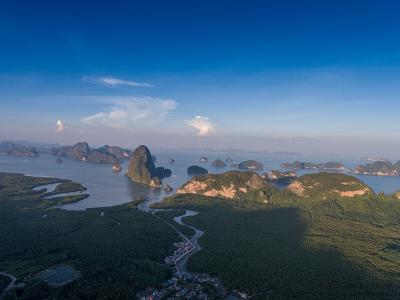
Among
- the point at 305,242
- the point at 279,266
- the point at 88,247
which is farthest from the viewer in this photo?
the point at 305,242

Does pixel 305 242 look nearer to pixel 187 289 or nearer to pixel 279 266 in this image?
pixel 279 266

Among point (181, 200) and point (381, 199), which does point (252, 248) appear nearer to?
point (181, 200)

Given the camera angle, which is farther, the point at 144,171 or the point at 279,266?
the point at 144,171

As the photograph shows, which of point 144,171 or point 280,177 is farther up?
point 144,171

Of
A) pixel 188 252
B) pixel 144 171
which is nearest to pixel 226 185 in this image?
pixel 144 171

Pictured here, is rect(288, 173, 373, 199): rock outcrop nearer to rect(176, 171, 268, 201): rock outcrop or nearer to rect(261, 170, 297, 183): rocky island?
rect(176, 171, 268, 201): rock outcrop

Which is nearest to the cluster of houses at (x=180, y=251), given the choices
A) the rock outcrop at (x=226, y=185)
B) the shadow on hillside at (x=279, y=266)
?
the shadow on hillside at (x=279, y=266)

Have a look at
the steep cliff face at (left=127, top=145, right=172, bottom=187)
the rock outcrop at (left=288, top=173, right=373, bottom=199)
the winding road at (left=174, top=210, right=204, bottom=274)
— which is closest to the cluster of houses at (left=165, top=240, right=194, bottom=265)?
the winding road at (left=174, top=210, right=204, bottom=274)
